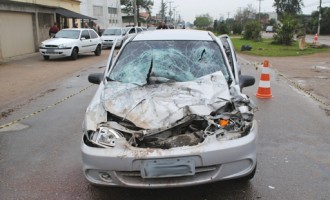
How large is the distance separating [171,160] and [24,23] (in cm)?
2063

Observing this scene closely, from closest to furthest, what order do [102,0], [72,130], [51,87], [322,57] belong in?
1. [72,130]
2. [51,87]
3. [322,57]
4. [102,0]

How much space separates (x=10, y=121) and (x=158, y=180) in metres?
4.85

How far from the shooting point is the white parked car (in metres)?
18.6

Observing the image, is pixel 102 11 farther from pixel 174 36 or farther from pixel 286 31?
pixel 174 36

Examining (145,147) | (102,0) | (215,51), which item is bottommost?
(145,147)

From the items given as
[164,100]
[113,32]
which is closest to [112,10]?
[113,32]

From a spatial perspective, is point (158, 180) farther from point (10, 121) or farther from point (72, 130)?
point (10, 121)

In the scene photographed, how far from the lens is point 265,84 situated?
29.1ft

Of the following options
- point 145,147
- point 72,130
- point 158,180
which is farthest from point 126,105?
point 72,130

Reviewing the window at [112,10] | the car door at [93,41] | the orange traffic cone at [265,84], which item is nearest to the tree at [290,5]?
the window at [112,10]

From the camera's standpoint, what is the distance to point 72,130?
6.42m

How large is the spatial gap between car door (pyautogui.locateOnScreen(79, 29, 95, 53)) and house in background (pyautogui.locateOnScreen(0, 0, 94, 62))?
364 centimetres

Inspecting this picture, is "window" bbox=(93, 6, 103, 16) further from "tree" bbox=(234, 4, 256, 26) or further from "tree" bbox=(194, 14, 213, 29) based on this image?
"tree" bbox=(194, 14, 213, 29)

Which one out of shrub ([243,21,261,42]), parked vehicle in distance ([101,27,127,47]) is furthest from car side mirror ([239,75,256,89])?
shrub ([243,21,261,42])
